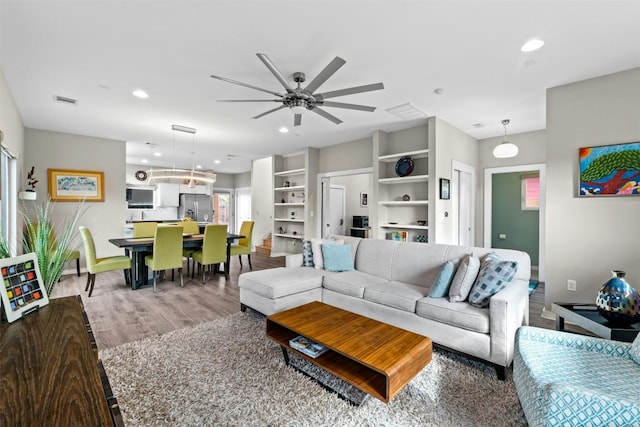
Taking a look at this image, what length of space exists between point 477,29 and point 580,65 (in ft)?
4.71

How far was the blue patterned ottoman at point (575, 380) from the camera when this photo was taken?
119 cm

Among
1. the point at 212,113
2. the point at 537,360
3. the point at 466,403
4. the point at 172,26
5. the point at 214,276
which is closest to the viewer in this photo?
the point at 537,360

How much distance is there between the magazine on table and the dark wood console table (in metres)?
1.25

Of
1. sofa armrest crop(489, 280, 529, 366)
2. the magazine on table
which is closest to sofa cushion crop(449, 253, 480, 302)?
sofa armrest crop(489, 280, 529, 366)

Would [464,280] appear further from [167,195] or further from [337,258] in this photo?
[167,195]

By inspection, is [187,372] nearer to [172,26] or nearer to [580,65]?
[172,26]

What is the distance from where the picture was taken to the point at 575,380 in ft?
4.77

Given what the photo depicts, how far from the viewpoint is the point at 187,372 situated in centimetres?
221

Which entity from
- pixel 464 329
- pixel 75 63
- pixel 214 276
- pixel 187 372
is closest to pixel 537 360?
pixel 464 329

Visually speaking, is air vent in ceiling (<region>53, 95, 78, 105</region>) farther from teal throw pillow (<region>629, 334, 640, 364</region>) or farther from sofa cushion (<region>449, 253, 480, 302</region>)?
teal throw pillow (<region>629, 334, 640, 364</region>)

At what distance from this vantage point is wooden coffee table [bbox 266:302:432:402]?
168cm

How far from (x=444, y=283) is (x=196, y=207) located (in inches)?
378

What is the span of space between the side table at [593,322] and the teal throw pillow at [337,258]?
6.69ft

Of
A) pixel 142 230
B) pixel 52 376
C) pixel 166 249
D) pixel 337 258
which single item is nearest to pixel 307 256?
pixel 337 258
